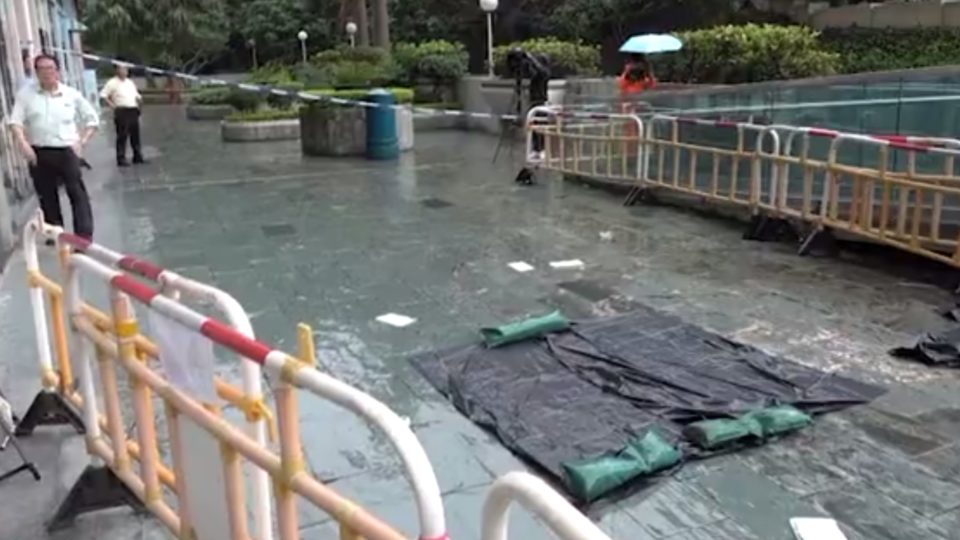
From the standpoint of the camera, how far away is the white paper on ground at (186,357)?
7.61 feet

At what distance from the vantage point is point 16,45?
30.1ft

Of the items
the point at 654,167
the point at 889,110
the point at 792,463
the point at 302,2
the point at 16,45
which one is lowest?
the point at 792,463

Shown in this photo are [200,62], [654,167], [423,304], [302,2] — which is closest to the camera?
[423,304]

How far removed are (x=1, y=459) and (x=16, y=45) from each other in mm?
6998

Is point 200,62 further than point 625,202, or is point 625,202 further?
Answer: point 200,62

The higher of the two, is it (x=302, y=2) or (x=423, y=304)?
(x=302, y=2)

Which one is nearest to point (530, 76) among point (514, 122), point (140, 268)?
point (514, 122)

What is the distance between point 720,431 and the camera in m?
3.72

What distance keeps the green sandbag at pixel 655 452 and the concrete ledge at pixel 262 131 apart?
1318 cm

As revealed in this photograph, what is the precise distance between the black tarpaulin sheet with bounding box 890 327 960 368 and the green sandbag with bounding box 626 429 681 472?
1.80 m

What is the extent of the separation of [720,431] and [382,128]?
9791 millimetres

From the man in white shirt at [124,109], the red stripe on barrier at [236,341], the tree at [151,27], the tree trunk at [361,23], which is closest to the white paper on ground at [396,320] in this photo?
the red stripe on barrier at [236,341]

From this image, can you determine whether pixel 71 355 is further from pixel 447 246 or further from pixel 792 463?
pixel 447 246

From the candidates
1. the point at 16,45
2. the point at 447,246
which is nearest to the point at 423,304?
the point at 447,246
